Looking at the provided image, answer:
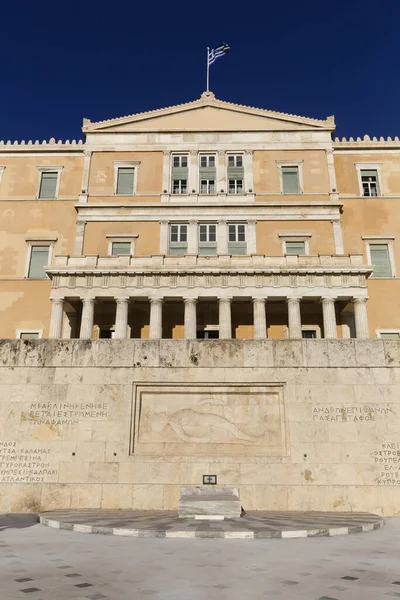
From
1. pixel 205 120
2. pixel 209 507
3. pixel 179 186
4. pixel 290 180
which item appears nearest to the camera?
pixel 209 507

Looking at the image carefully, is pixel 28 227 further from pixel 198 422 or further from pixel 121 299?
pixel 198 422

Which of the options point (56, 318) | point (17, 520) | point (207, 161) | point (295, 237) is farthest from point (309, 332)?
point (17, 520)

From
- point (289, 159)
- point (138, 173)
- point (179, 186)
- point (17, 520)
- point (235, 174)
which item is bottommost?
point (17, 520)

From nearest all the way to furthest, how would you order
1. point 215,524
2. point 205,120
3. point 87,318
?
1. point 215,524
2. point 87,318
3. point 205,120

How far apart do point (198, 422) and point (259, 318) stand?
674 inches

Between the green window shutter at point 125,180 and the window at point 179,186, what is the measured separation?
3448mm

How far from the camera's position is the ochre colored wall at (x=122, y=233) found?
35.5 meters

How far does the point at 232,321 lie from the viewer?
32.6 m

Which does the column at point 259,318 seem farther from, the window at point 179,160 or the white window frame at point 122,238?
the window at point 179,160

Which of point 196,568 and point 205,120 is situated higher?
point 205,120

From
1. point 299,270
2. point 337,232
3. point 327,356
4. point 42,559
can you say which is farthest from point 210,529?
point 337,232

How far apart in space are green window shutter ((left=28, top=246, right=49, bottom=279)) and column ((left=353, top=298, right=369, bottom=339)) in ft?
73.6

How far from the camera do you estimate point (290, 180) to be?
1480 inches

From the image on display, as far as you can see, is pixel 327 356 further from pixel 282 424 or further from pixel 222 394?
pixel 222 394
